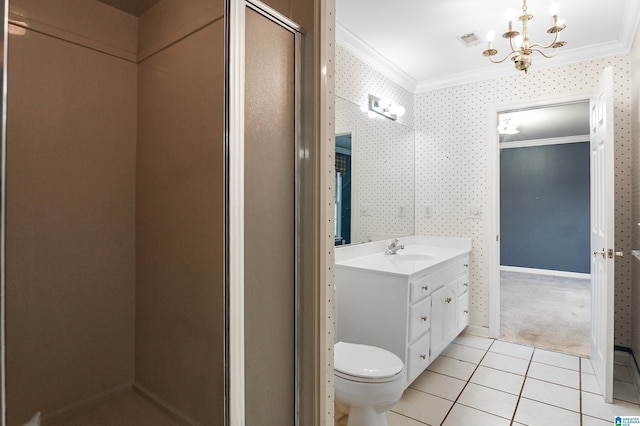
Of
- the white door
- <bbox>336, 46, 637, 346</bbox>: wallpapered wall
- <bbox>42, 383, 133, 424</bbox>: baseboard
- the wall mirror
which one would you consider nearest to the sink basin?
the wall mirror

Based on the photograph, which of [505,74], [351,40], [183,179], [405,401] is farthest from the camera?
[505,74]

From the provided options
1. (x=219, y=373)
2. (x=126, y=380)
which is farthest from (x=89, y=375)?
(x=219, y=373)

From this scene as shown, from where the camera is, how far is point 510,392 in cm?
232

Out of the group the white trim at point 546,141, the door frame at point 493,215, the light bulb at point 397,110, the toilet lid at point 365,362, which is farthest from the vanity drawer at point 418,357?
the white trim at point 546,141

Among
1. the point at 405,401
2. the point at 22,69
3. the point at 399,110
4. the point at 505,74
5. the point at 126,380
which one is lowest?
the point at 405,401

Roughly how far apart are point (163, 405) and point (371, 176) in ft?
7.83

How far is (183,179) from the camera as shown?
874 mm

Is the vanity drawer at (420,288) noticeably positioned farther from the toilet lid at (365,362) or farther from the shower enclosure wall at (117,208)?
the shower enclosure wall at (117,208)

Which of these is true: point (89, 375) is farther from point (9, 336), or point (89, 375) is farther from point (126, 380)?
point (9, 336)

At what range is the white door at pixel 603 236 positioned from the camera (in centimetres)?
220

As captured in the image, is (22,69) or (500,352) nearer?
(22,69)

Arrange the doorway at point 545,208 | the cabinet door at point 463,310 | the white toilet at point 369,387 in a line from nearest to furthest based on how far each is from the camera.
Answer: the white toilet at point 369,387
the cabinet door at point 463,310
the doorway at point 545,208

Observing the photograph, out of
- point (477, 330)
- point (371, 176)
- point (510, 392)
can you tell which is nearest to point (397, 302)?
point (510, 392)

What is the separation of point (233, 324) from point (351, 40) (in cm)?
248
